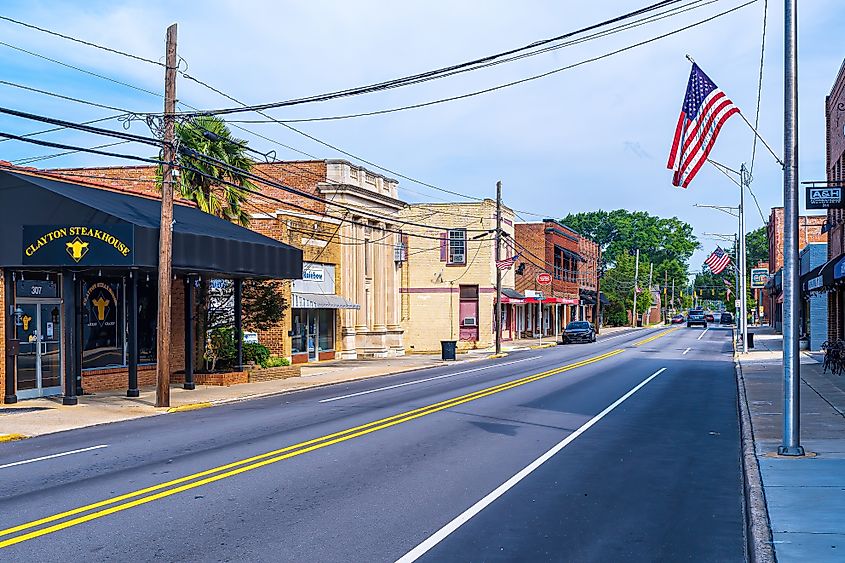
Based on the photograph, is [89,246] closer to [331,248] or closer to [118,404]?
[118,404]

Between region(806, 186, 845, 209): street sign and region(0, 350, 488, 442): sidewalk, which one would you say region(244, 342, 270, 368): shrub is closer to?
region(0, 350, 488, 442): sidewalk

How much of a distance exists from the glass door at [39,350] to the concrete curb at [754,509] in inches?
669

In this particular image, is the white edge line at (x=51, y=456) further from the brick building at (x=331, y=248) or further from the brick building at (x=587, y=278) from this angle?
the brick building at (x=587, y=278)

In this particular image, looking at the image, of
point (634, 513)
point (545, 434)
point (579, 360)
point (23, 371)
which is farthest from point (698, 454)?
point (579, 360)

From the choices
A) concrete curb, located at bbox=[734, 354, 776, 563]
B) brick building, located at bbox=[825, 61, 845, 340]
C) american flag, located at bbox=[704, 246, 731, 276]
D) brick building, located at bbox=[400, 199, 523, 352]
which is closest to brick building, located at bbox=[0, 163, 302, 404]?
concrete curb, located at bbox=[734, 354, 776, 563]

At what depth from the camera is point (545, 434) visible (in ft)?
50.5

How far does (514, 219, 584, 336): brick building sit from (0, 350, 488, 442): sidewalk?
4104 cm

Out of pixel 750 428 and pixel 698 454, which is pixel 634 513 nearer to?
pixel 698 454

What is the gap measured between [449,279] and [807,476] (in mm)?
48900

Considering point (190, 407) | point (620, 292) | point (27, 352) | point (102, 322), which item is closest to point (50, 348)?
point (27, 352)

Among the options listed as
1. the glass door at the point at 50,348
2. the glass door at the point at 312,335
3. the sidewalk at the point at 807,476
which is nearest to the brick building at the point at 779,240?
the glass door at the point at 312,335

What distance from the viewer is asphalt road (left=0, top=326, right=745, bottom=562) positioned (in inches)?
318

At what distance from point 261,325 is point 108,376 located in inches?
262

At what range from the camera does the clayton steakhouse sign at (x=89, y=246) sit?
20.4m
